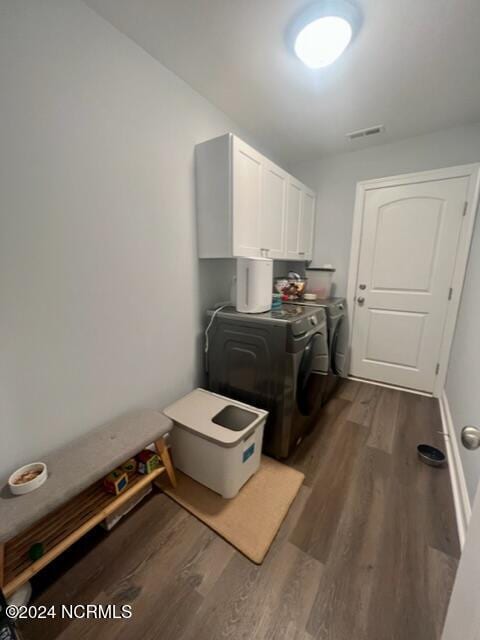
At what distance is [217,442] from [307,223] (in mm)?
2340

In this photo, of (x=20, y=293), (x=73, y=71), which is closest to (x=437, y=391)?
(x=20, y=293)

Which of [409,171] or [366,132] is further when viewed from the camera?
[409,171]

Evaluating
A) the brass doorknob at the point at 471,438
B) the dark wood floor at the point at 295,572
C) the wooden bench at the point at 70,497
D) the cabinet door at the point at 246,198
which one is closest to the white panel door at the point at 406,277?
the dark wood floor at the point at 295,572

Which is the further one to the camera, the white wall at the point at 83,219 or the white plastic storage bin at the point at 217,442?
the white plastic storage bin at the point at 217,442

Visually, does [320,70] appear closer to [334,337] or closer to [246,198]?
[246,198]

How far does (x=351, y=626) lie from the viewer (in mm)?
898

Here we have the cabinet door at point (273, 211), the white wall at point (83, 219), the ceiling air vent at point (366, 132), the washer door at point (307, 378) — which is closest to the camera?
the white wall at point (83, 219)

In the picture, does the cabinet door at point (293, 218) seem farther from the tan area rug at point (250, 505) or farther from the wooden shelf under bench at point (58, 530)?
the wooden shelf under bench at point (58, 530)

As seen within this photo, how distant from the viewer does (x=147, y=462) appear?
1.33 metres

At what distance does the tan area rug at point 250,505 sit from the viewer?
1178 mm

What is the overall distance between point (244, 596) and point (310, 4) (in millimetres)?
2474

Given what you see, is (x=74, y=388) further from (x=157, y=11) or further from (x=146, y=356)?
(x=157, y=11)

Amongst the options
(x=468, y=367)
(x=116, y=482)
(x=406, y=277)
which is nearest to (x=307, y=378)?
(x=468, y=367)

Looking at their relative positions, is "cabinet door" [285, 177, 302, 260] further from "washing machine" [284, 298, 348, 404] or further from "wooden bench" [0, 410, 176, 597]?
"wooden bench" [0, 410, 176, 597]
